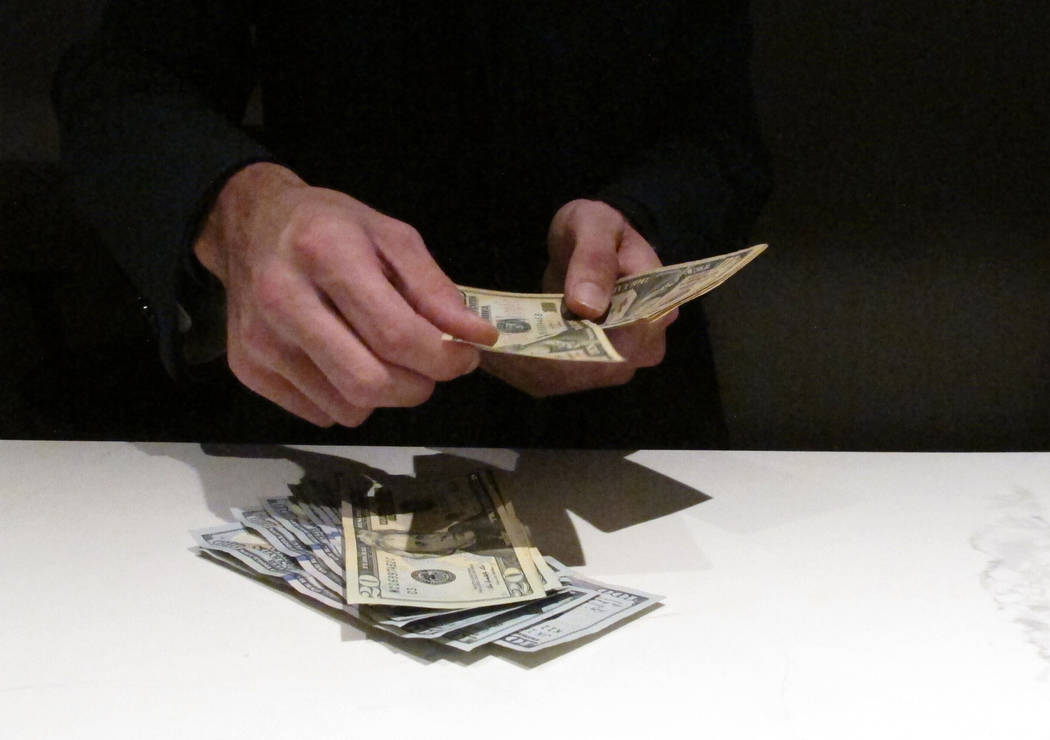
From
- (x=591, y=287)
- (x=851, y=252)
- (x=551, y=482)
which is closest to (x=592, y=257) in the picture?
(x=591, y=287)

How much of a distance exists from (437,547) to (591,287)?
0.26 m

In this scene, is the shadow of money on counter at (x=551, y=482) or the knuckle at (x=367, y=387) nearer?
the knuckle at (x=367, y=387)

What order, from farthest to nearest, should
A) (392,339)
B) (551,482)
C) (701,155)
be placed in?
(701,155) < (551,482) < (392,339)

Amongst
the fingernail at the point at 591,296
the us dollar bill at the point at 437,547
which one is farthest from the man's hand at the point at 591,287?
the us dollar bill at the point at 437,547

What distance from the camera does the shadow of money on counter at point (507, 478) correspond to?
0.83 meters

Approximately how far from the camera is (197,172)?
77 cm

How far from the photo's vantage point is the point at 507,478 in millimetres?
924

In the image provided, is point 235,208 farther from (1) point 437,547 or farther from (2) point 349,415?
(1) point 437,547

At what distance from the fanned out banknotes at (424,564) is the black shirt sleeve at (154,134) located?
→ 202 millimetres

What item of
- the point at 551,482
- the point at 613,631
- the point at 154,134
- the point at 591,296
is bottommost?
the point at 613,631

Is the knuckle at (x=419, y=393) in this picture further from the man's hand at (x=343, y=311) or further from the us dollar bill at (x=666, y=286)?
the us dollar bill at (x=666, y=286)

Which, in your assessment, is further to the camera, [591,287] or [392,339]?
[591,287]

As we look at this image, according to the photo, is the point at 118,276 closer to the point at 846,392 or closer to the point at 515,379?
the point at 515,379

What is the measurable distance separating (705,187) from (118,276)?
0.81 m
